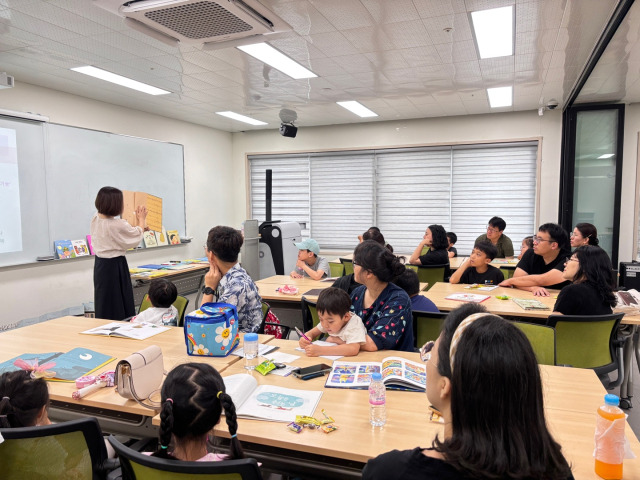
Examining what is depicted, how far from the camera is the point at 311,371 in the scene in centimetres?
201

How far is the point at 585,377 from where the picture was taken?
196 centimetres

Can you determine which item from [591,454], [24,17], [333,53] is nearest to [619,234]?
[333,53]

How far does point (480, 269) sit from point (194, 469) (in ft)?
12.5

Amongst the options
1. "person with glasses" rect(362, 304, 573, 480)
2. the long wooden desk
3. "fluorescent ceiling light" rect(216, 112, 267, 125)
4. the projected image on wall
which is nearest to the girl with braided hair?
the long wooden desk

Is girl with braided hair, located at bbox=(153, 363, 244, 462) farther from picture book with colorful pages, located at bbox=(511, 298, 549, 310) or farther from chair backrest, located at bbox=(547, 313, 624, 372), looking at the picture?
picture book with colorful pages, located at bbox=(511, 298, 549, 310)

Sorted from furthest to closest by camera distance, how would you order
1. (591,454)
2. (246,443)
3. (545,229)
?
(545,229) → (246,443) → (591,454)

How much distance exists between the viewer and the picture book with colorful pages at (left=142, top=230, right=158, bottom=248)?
6.50 m

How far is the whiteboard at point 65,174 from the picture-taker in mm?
4863

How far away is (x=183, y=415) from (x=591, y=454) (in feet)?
4.11

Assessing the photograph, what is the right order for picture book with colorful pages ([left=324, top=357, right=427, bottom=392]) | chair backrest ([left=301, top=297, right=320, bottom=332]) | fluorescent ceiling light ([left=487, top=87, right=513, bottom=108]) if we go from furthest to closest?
fluorescent ceiling light ([left=487, top=87, right=513, bottom=108])
chair backrest ([left=301, top=297, right=320, bottom=332])
picture book with colorful pages ([left=324, top=357, right=427, bottom=392])

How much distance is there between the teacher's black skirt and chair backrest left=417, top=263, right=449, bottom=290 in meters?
3.07

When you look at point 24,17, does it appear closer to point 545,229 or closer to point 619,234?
point 545,229

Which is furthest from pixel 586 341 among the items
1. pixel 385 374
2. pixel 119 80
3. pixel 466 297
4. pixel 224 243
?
pixel 119 80

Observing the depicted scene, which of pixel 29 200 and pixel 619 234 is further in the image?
pixel 619 234
